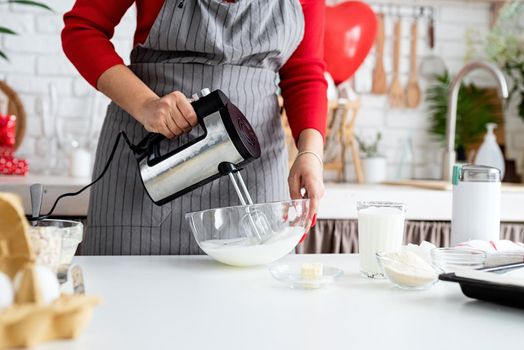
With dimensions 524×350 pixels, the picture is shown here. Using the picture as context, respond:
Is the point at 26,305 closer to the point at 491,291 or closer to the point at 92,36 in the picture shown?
the point at 491,291

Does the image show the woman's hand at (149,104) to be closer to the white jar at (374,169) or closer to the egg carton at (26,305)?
the egg carton at (26,305)

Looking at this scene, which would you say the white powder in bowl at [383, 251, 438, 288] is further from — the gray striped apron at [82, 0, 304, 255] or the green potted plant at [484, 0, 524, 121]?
the green potted plant at [484, 0, 524, 121]

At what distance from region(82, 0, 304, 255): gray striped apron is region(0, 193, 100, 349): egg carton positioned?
69 cm

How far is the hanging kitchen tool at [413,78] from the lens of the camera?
321 centimetres

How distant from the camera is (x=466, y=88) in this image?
3.27m

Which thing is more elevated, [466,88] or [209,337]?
[466,88]

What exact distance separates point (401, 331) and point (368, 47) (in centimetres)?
223

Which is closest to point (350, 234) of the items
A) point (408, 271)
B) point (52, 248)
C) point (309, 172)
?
point (309, 172)

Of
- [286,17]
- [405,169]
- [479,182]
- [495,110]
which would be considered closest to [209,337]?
[479,182]

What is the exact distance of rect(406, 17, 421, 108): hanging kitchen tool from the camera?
3.21 metres

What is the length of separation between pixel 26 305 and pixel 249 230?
532 millimetres

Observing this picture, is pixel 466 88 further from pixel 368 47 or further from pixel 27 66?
pixel 27 66

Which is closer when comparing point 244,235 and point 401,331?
point 401,331

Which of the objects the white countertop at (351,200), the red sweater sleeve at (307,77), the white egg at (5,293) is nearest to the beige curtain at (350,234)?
the white countertop at (351,200)
